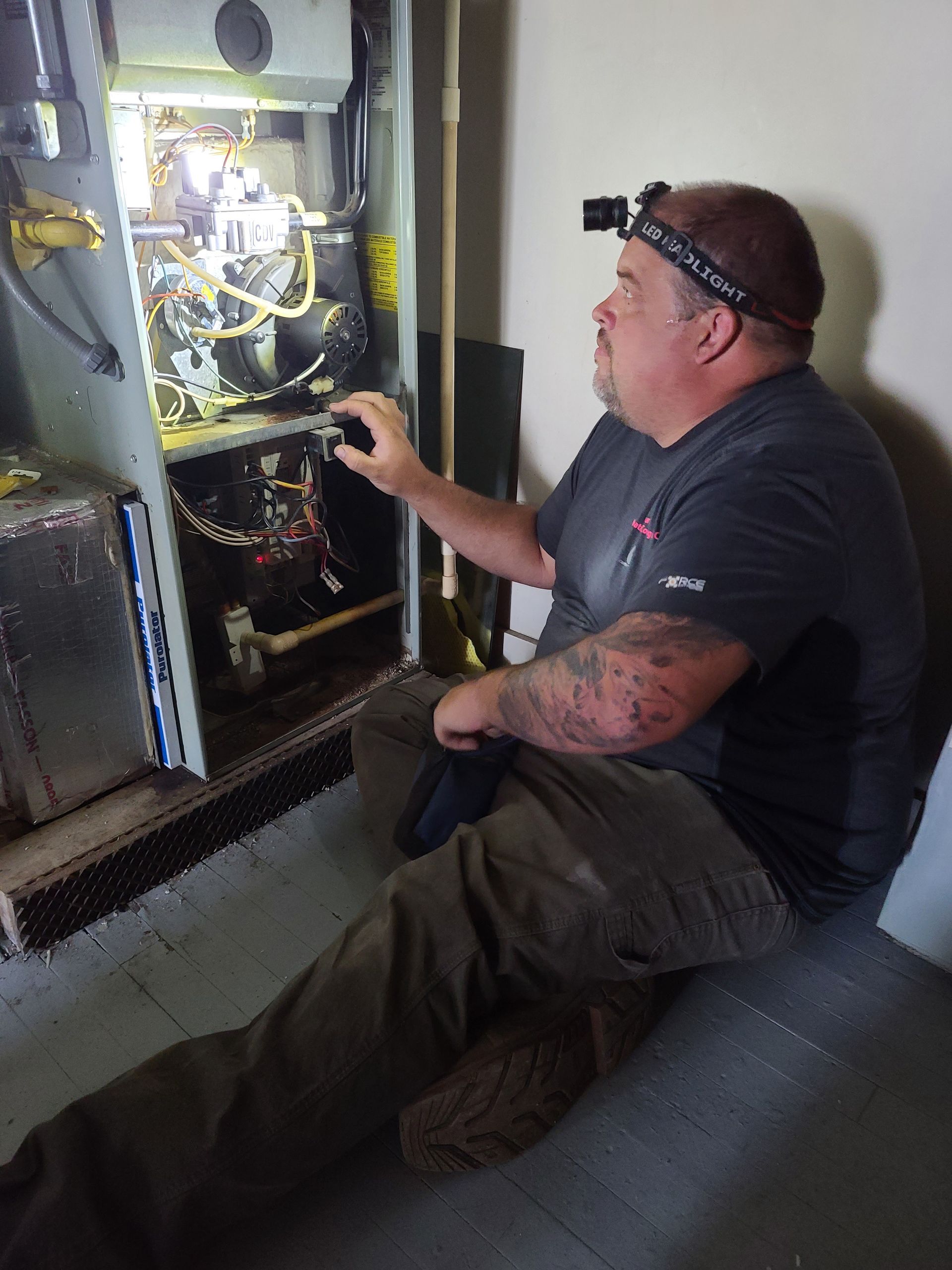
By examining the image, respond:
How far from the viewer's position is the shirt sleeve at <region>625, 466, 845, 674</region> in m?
1.05

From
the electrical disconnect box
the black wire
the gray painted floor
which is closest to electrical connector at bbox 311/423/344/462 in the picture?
the electrical disconnect box

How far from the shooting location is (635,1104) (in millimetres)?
1229

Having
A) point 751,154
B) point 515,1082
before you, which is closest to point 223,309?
point 751,154

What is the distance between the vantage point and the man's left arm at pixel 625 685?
3.46ft

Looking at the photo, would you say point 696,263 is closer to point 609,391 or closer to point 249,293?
point 609,391

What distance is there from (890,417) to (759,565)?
598 mm

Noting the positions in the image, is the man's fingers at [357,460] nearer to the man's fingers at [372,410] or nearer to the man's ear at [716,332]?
the man's fingers at [372,410]

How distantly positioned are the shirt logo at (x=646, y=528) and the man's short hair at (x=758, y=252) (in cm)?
28

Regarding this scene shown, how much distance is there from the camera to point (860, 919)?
5.07 ft

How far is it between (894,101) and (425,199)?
3.31ft

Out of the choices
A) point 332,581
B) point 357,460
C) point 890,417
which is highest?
point 890,417

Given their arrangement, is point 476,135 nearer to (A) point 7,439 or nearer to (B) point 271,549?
(B) point 271,549

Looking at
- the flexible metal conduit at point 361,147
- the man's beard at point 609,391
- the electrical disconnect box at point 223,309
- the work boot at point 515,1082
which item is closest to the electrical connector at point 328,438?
the electrical disconnect box at point 223,309

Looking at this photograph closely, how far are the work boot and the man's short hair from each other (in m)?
0.93
